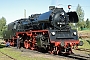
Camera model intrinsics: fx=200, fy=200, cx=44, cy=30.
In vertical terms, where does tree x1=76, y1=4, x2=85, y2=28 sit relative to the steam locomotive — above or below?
above

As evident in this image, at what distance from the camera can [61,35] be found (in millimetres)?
16781

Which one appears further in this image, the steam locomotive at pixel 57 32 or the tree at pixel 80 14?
the tree at pixel 80 14

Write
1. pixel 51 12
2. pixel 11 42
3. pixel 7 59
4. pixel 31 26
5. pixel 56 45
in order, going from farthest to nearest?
pixel 11 42 < pixel 31 26 < pixel 51 12 < pixel 56 45 < pixel 7 59

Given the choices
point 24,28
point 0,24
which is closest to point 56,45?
point 24,28

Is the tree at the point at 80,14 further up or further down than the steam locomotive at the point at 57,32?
further up

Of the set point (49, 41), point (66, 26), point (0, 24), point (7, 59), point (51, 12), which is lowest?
point (7, 59)

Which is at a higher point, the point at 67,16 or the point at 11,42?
the point at 67,16

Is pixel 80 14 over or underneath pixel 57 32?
over

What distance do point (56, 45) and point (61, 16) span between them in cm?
284

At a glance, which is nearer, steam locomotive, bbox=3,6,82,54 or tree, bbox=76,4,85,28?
steam locomotive, bbox=3,6,82,54

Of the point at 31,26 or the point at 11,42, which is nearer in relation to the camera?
the point at 31,26

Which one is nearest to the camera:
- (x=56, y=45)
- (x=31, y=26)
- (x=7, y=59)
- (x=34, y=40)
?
(x=7, y=59)

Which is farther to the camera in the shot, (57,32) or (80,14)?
(80,14)

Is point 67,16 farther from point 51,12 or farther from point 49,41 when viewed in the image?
point 49,41
